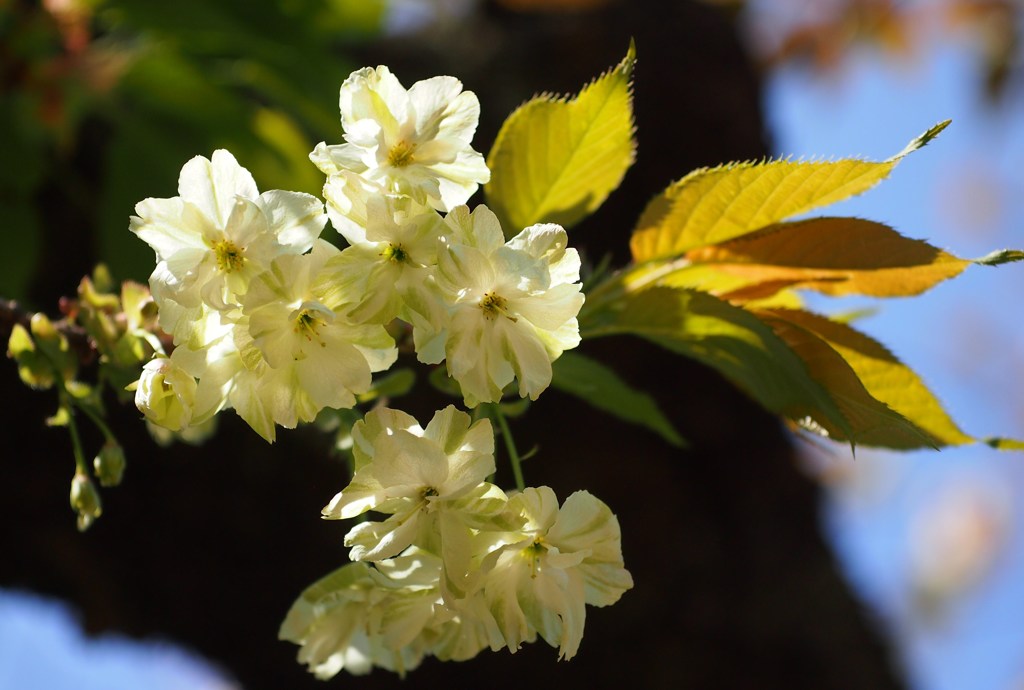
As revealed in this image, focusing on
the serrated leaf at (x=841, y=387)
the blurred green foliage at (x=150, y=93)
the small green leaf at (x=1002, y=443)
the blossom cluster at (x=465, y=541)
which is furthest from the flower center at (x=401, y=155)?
the blurred green foliage at (x=150, y=93)

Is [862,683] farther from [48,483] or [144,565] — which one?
[48,483]

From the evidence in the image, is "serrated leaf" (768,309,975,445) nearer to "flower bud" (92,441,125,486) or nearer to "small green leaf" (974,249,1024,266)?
"small green leaf" (974,249,1024,266)

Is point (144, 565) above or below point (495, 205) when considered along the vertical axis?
below

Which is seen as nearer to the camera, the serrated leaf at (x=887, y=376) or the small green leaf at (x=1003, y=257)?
the small green leaf at (x=1003, y=257)

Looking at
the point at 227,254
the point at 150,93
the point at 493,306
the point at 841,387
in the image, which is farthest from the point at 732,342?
the point at 150,93

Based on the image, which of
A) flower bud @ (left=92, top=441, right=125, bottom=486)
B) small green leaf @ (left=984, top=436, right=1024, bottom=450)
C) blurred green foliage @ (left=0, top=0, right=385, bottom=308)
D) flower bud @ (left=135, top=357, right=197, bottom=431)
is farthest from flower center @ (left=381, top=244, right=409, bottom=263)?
blurred green foliage @ (left=0, top=0, right=385, bottom=308)

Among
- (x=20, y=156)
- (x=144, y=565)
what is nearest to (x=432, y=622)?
(x=20, y=156)

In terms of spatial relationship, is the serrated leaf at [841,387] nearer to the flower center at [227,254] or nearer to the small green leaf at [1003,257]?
the small green leaf at [1003,257]
